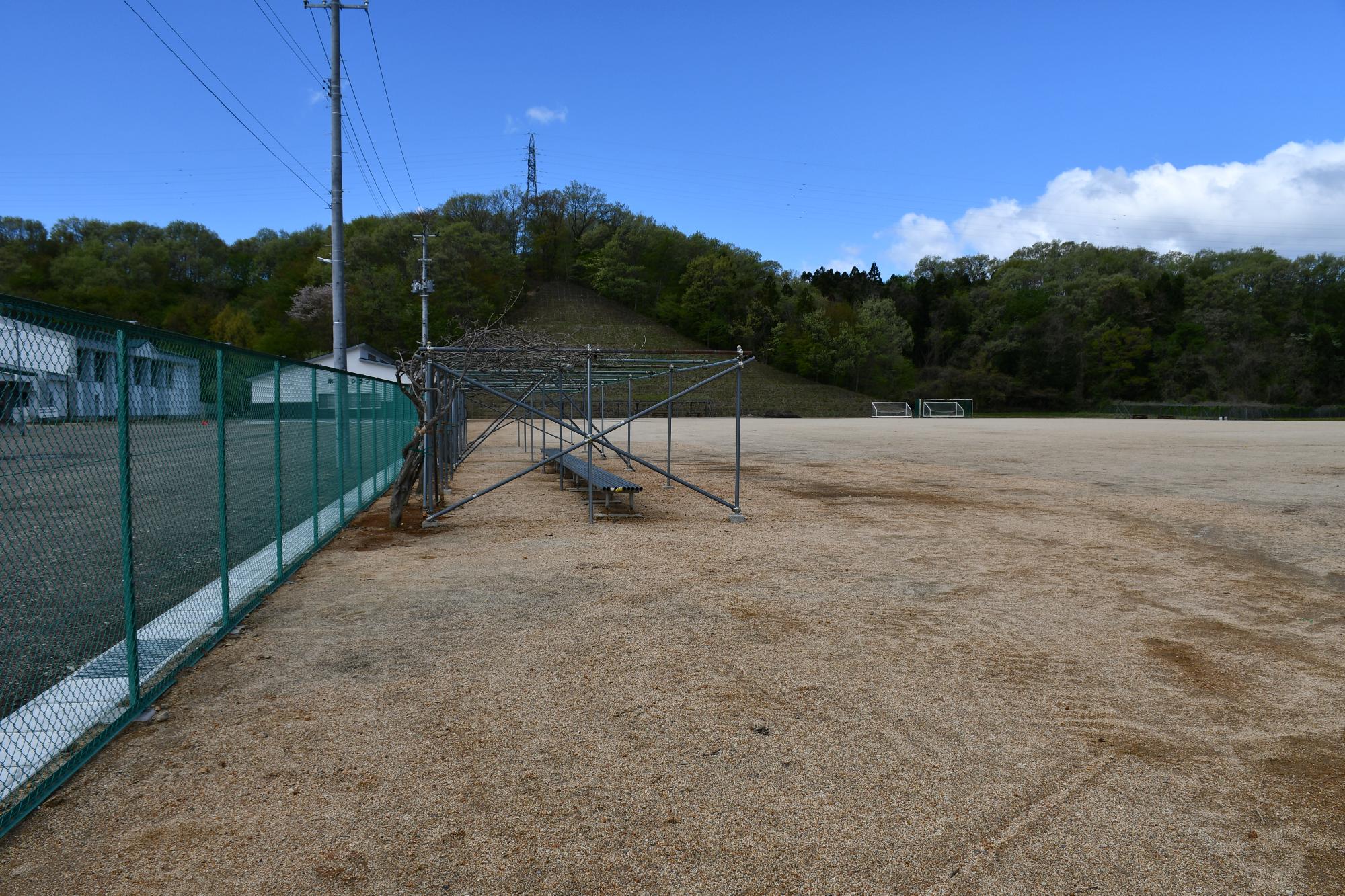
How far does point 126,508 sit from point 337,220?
1156 cm

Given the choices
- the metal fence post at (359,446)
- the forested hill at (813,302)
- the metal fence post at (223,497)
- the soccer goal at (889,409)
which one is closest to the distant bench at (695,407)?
the soccer goal at (889,409)

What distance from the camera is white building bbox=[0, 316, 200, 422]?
9.39ft

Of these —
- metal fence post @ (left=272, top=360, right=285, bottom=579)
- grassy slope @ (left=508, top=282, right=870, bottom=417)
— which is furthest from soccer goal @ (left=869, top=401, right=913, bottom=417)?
metal fence post @ (left=272, top=360, right=285, bottom=579)

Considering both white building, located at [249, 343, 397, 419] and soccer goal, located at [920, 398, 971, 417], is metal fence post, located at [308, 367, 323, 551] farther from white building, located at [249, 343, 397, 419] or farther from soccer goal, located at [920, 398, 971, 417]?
soccer goal, located at [920, 398, 971, 417]

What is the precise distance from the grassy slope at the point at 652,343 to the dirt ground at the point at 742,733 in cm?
→ 4552

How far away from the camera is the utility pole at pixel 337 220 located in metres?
13.6

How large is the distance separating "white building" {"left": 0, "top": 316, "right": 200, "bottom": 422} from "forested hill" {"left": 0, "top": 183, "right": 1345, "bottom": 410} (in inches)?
2748

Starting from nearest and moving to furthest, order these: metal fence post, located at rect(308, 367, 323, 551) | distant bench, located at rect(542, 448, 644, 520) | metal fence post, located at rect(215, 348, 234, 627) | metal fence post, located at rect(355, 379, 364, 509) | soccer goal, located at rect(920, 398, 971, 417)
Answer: metal fence post, located at rect(215, 348, 234, 627) → metal fence post, located at rect(308, 367, 323, 551) → distant bench, located at rect(542, 448, 644, 520) → metal fence post, located at rect(355, 379, 364, 509) → soccer goal, located at rect(920, 398, 971, 417)

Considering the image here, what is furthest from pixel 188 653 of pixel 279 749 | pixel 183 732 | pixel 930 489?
pixel 930 489

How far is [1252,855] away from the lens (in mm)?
2752

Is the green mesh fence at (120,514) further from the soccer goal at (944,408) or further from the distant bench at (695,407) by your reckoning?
the soccer goal at (944,408)

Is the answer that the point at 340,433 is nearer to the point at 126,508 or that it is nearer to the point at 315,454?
the point at 315,454

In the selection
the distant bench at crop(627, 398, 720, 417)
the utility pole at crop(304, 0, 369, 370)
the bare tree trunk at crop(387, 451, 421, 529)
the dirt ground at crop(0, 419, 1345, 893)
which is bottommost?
the dirt ground at crop(0, 419, 1345, 893)

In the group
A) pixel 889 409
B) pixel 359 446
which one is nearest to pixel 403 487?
pixel 359 446
